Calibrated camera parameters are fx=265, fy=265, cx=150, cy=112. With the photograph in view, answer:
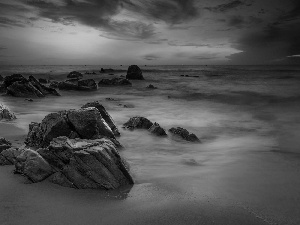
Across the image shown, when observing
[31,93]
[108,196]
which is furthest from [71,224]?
[31,93]

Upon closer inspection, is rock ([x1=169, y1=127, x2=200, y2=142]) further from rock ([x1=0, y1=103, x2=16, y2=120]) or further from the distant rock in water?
rock ([x1=0, y1=103, x2=16, y2=120])

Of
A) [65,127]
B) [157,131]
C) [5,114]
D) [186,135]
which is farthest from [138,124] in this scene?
[5,114]

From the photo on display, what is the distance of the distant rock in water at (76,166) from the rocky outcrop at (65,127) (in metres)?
1.30

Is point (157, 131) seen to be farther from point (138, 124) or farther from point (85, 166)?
point (85, 166)

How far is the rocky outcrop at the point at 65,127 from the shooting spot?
19.3ft

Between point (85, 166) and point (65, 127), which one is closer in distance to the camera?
point (85, 166)

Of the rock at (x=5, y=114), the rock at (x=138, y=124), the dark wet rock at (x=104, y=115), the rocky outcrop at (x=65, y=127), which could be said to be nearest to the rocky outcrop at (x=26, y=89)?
the rock at (x=5, y=114)

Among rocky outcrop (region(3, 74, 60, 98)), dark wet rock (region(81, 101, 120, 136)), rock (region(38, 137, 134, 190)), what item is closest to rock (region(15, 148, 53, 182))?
rock (region(38, 137, 134, 190))

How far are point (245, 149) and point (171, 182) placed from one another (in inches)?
162

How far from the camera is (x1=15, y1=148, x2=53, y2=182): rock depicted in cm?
430

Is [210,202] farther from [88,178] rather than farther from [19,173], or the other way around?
[19,173]

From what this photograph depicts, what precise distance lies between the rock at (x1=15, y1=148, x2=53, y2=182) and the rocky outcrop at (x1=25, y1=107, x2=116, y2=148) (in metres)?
1.33

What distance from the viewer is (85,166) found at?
419cm

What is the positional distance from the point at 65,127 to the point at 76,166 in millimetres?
1969
